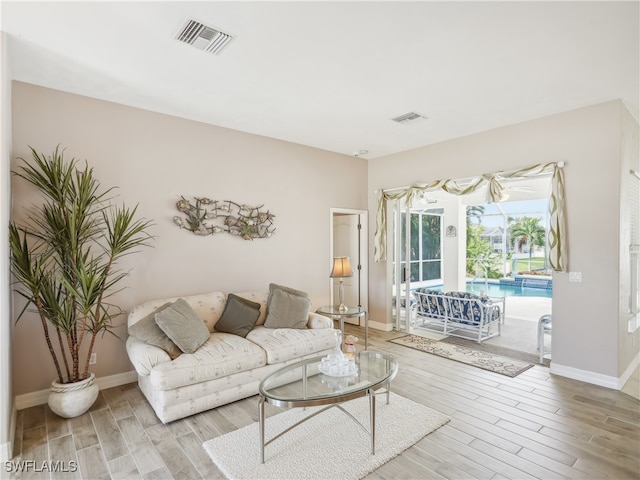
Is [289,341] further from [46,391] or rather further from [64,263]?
[46,391]

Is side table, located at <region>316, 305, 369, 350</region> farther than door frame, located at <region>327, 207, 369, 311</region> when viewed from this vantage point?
No

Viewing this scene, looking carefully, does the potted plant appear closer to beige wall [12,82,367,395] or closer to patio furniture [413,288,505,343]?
beige wall [12,82,367,395]

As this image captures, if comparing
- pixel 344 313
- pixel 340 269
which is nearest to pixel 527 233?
pixel 340 269

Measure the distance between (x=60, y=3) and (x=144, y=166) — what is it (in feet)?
6.06

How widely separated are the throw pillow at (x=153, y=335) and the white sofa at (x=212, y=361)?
65mm

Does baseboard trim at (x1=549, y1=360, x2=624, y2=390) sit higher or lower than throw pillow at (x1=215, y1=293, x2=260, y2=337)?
lower

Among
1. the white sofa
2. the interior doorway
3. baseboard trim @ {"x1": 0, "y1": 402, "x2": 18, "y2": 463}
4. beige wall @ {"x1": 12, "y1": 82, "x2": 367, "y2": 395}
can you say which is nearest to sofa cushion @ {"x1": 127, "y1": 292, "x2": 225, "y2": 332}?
the white sofa

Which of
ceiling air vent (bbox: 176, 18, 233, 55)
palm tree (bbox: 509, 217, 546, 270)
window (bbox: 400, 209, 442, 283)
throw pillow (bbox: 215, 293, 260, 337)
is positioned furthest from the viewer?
palm tree (bbox: 509, 217, 546, 270)

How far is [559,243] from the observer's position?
156 inches

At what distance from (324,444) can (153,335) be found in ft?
5.99

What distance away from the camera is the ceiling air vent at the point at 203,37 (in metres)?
2.43

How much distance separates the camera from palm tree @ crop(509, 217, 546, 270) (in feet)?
34.9

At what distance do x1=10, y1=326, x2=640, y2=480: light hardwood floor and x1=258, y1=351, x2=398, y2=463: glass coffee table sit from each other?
1.52 feet

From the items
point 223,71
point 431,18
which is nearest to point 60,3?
point 223,71
